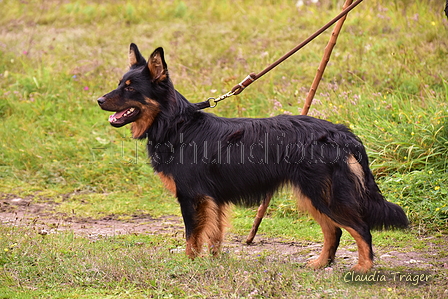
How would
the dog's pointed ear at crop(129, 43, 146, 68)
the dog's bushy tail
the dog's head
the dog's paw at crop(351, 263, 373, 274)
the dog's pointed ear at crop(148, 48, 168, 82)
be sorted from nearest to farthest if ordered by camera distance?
the dog's paw at crop(351, 263, 373, 274) < the dog's bushy tail < the dog's pointed ear at crop(148, 48, 168, 82) < the dog's head < the dog's pointed ear at crop(129, 43, 146, 68)

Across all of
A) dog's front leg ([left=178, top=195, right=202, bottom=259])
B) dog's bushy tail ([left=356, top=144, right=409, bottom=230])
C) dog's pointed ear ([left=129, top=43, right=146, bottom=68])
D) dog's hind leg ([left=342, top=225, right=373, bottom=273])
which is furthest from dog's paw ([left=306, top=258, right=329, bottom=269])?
dog's pointed ear ([left=129, top=43, right=146, bottom=68])

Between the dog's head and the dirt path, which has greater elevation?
the dog's head

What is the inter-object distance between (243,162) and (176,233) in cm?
138

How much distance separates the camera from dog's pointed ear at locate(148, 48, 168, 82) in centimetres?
425

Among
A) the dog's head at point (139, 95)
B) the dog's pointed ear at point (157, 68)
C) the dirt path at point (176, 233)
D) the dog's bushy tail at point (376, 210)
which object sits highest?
the dog's pointed ear at point (157, 68)

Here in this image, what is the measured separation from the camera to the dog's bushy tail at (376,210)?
4.10 meters

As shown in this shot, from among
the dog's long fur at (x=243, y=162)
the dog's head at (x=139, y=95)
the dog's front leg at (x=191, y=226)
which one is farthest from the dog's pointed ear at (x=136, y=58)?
the dog's front leg at (x=191, y=226)

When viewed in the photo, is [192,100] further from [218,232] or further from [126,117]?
[218,232]

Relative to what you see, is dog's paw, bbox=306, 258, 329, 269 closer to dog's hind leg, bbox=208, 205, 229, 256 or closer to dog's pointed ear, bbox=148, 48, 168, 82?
dog's hind leg, bbox=208, 205, 229, 256

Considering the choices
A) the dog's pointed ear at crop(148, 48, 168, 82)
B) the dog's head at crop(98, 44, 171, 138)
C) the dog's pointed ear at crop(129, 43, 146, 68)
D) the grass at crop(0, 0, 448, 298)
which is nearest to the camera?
the grass at crop(0, 0, 448, 298)

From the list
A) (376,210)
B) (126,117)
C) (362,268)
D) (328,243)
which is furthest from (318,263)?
(126,117)

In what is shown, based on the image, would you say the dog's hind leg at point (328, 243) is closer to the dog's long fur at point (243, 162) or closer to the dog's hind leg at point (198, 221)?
the dog's long fur at point (243, 162)

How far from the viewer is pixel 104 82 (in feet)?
31.5

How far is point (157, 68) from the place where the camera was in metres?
4.32
